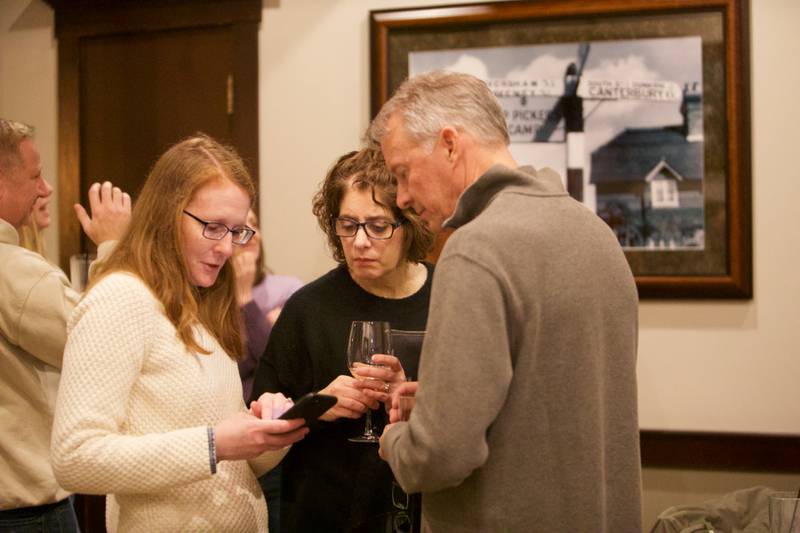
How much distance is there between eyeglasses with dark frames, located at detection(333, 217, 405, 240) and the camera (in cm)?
192

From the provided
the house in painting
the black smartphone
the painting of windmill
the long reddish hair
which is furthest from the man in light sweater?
the house in painting

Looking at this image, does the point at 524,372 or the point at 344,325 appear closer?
the point at 524,372

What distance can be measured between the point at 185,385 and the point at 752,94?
2.31 m

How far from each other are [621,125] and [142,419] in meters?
2.09

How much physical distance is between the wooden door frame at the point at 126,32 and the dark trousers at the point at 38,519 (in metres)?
1.57

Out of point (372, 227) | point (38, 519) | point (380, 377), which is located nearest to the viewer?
point (380, 377)

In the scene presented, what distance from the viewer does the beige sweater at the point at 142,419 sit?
1.33m

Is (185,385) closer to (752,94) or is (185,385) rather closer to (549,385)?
(549,385)

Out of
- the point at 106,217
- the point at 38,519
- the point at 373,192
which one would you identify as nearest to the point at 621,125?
the point at 373,192

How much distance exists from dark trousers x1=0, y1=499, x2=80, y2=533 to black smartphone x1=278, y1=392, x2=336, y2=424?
3.43 ft

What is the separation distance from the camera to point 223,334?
1.68m

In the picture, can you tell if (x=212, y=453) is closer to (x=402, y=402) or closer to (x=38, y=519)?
(x=402, y=402)

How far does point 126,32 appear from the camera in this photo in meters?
3.37

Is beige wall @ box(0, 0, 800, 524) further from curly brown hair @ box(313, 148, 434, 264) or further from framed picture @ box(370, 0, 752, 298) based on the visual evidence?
curly brown hair @ box(313, 148, 434, 264)
